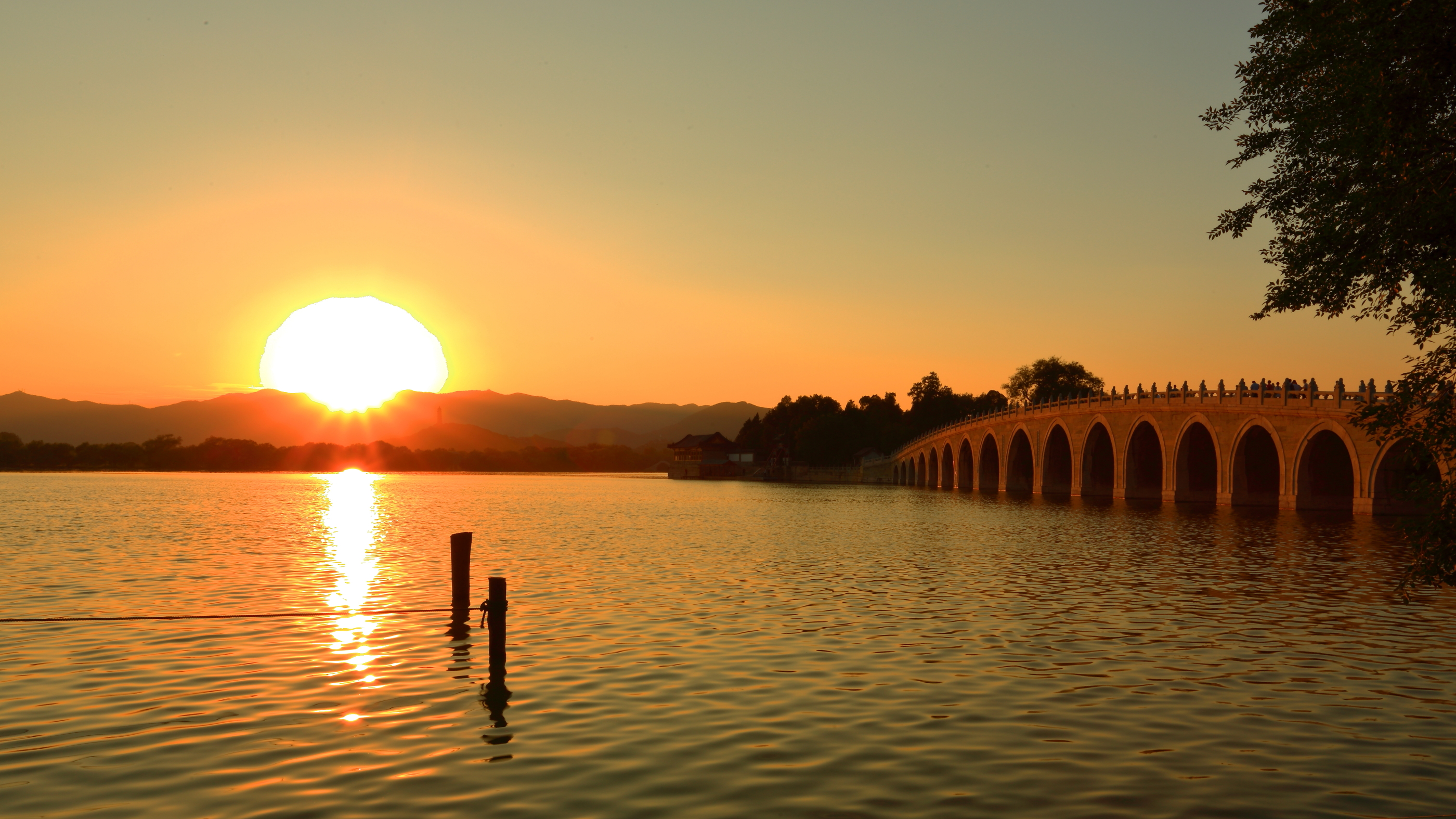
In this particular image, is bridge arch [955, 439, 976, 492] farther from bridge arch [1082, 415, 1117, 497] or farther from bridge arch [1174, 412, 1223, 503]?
bridge arch [1174, 412, 1223, 503]

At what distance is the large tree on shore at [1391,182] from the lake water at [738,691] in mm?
3684

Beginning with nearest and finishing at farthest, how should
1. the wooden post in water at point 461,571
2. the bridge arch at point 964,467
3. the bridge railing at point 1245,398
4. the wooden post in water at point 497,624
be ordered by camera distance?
1. the wooden post in water at point 497,624
2. the wooden post in water at point 461,571
3. the bridge railing at point 1245,398
4. the bridge arch at point 964,467

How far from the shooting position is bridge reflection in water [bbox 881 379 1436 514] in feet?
199

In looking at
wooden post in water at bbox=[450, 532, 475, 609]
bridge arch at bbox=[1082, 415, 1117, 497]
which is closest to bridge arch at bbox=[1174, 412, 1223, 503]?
bridge arch at bbox=[1082, 415, 1117, 497]

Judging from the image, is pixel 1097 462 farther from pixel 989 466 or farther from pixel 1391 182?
pixel 1391 182

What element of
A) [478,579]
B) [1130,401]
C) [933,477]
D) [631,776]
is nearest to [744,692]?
[631,776]

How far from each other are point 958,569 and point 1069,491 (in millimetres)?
78255

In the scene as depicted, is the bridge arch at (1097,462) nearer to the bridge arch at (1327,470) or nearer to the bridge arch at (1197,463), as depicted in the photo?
the bridge arch at (1197,463)

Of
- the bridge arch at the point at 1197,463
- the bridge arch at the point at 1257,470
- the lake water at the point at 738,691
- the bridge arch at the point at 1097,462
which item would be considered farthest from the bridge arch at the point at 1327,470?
the lake water at the point at 738,691

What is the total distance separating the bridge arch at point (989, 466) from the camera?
125562 mm

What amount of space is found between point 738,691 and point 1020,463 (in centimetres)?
11163

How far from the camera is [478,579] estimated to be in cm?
2788

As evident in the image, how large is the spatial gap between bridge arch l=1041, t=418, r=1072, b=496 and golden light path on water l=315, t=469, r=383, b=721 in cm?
6246

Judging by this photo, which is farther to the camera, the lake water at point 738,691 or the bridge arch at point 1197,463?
the bridge arch at point 1197,463
